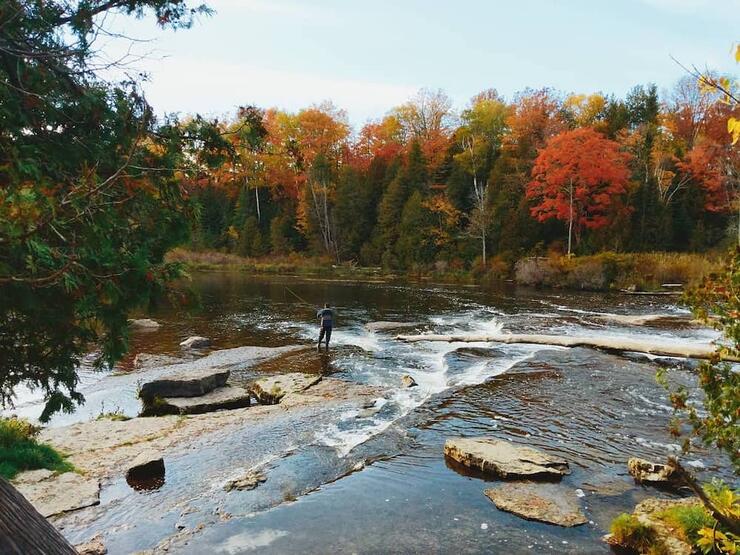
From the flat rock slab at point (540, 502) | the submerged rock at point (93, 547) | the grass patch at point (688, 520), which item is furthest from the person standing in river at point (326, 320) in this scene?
the grass patch at point (688, 520)

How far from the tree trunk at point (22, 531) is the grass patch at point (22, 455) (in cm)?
489

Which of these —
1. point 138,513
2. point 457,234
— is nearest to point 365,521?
point 138,513

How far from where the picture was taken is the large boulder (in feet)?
36.0

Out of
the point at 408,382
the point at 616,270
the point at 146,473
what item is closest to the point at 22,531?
the point at 146,473

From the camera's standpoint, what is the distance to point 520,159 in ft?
144

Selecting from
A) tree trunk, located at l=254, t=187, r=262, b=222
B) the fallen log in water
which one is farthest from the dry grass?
tree trunk, located at l=254, t=187, r=262, b=222

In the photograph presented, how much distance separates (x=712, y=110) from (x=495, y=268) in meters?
25.7

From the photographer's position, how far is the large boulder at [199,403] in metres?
11.0

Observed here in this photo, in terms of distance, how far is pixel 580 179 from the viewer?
1371 inches

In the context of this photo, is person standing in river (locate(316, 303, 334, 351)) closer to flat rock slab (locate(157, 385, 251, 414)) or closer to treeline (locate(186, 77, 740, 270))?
flat rock slab (locate(157, 385, 251, 414))

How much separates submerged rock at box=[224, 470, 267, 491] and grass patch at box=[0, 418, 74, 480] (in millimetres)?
2575

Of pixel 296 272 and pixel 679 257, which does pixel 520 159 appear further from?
pixel 296 272

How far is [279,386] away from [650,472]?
7948 millimetres

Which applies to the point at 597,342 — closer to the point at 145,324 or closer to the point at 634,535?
the point at 634,535
